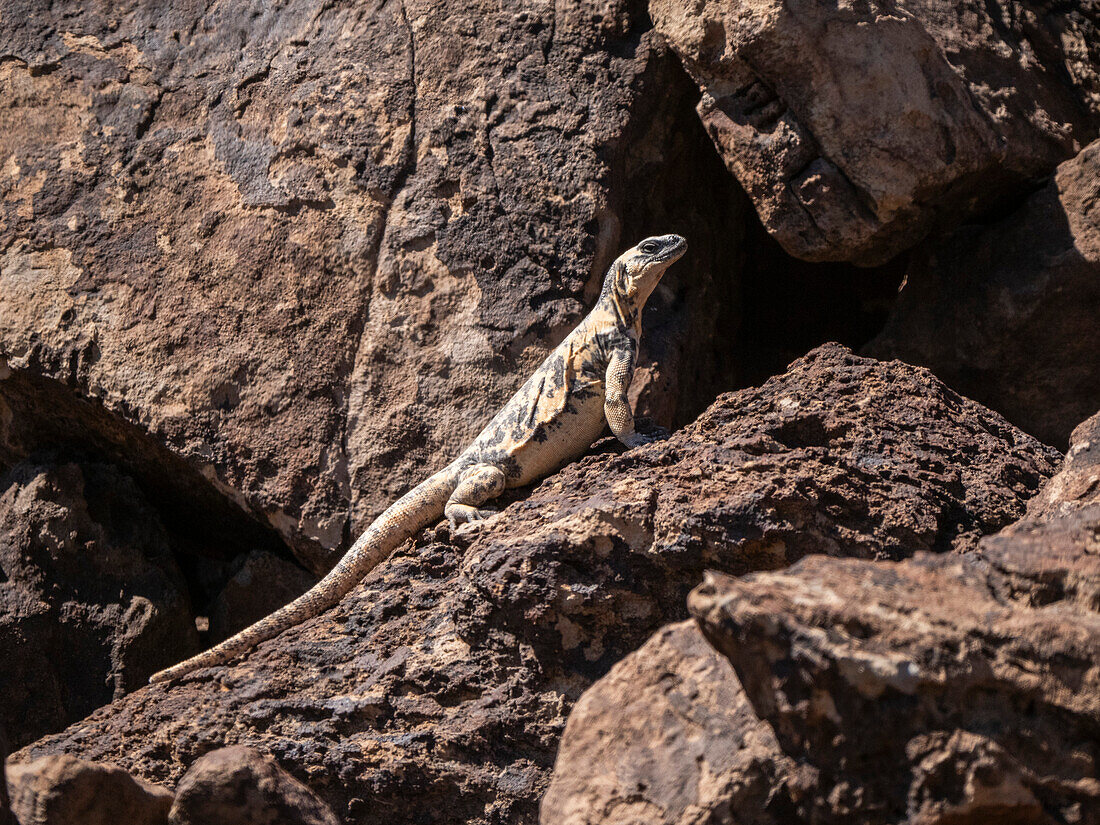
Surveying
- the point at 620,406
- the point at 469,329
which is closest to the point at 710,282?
the point at 469,329

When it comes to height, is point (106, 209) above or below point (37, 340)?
above

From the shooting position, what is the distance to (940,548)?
135 inches

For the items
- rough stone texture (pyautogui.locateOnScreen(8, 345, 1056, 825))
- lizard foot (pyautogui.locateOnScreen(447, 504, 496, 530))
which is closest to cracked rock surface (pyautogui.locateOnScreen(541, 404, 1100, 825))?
rough stone texture (pyautogui.locateOnScreen(8, 345, 1056, 825))

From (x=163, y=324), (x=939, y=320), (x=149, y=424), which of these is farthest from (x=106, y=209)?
(x=939, y=320)

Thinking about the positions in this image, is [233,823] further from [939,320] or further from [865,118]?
[939,320]

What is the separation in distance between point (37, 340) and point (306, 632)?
2.43 metres

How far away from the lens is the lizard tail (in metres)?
4.42

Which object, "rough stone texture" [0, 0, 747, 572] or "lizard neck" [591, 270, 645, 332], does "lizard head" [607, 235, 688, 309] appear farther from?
"rough stone texture" [0, 0, 747, 572]

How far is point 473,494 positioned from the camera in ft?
14.4

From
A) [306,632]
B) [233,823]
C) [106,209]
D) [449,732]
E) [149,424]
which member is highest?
[106,209]

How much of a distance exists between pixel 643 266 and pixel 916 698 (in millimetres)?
3040

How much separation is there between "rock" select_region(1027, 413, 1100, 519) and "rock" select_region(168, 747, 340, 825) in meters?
2.42

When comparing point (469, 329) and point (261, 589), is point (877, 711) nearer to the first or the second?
point (469, 329)


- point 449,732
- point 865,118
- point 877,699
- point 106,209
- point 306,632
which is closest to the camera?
point 877,699
